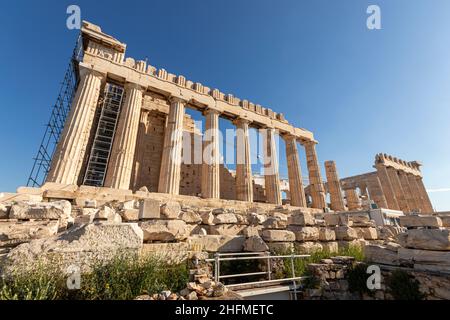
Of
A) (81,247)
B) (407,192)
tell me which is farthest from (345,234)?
(407,192)

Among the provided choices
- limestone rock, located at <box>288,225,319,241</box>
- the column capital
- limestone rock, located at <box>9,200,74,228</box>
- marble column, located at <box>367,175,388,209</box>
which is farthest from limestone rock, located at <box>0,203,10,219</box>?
marble column, located at <box>367,175,388,209</box>

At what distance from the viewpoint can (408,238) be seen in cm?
494

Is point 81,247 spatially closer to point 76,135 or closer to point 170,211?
point 170,211

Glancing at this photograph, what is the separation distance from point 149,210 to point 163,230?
0.64m

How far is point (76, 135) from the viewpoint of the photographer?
464 inches

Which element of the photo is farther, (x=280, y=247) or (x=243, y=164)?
(x=243, y=164)

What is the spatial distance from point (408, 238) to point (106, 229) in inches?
258

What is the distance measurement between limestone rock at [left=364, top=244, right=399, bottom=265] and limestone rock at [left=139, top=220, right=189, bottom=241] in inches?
192

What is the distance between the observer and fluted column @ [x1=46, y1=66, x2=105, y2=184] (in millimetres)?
10820

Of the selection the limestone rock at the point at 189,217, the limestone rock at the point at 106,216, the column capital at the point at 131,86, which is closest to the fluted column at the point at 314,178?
the limestone rock at the point at 189,217

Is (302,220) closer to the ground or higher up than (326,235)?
higher up

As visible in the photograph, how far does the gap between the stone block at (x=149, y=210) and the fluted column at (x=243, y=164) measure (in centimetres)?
1219
